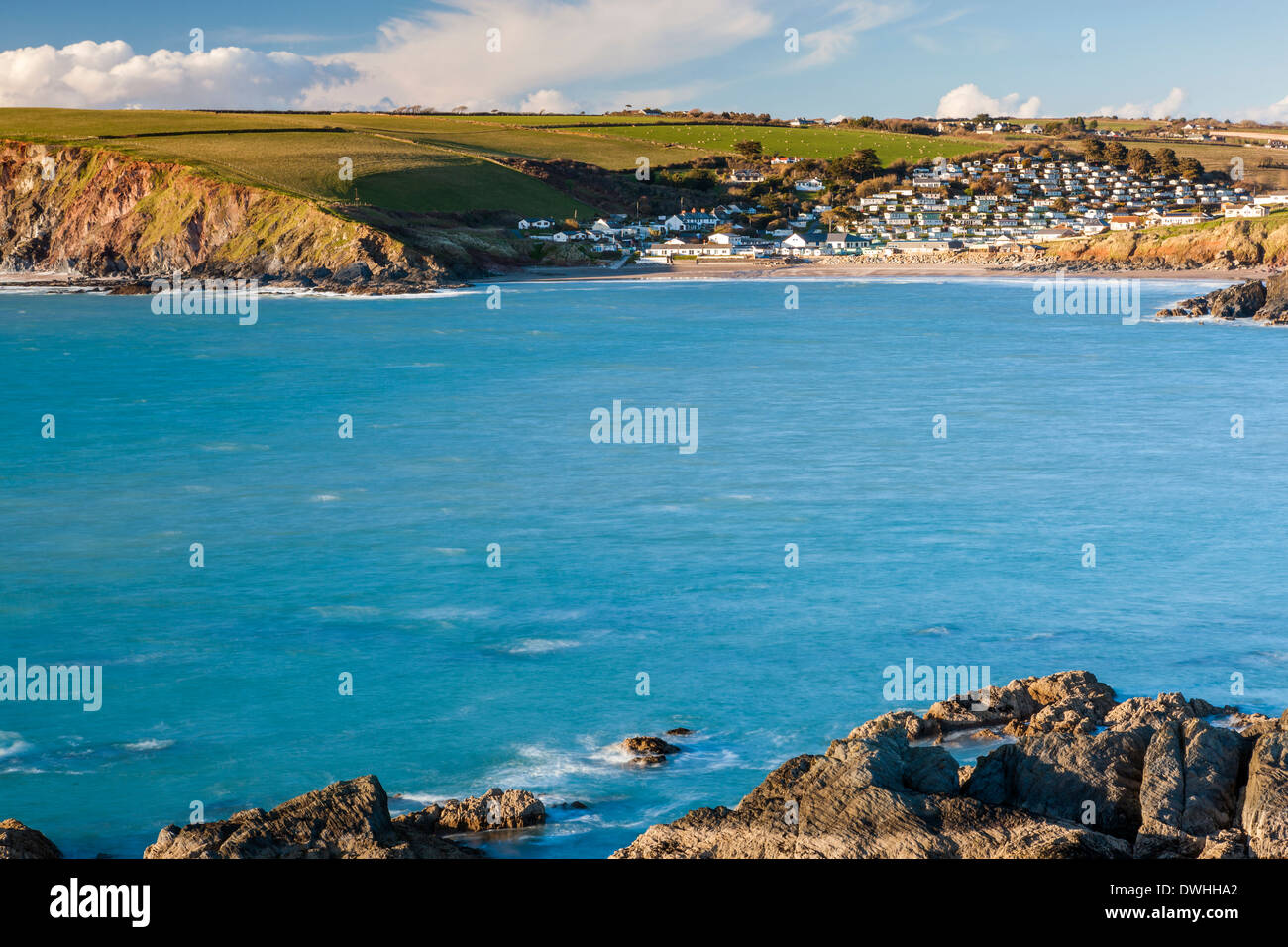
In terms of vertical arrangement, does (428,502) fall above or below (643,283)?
below

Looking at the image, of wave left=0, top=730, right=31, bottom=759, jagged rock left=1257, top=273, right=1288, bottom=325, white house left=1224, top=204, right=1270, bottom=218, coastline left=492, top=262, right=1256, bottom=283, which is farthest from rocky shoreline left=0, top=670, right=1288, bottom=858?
white house left=1224, top=204, right=1270, bottom=218

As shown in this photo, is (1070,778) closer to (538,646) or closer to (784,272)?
(538,646)

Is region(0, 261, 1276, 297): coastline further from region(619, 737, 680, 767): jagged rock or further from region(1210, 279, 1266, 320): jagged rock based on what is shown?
region(619, 737, 680, 767): jagged rock

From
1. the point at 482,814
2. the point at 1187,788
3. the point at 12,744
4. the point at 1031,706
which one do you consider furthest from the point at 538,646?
the point at 1187,788
